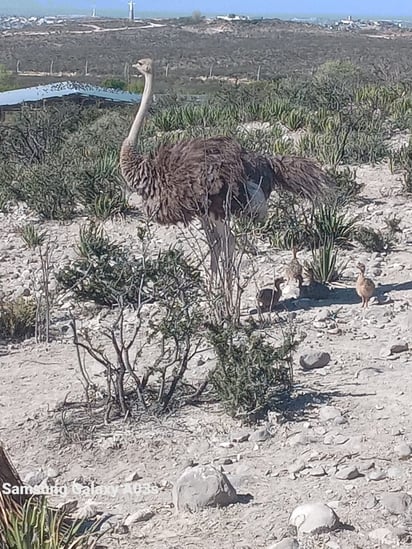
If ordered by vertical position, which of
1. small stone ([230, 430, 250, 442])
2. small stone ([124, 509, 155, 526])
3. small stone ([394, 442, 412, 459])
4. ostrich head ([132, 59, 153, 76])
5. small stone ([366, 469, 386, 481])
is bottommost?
small stone ([124, 509, 155, 526])

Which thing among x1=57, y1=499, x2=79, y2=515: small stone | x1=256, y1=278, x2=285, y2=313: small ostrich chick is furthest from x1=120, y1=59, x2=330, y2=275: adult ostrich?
x1=57, y1=499, x2=79, y2=515: small stone

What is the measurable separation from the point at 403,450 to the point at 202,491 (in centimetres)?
108

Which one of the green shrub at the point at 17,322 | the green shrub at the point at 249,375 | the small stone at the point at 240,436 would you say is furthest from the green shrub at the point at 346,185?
the small stone at the point at 240,436

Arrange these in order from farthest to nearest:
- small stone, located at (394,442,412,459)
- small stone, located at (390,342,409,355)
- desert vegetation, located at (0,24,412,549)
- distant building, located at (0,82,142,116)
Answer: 1. distant building, located at (0,82,142,116)
2. small stone, located at (390,342,409,355)
3. desert vegetation, located at (0,24,412,549)
4. small stone, located at (394,442,412,459)

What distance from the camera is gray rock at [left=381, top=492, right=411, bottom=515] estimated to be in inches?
172

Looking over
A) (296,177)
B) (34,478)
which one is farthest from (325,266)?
(34,478)

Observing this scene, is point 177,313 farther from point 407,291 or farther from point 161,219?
point 407,291

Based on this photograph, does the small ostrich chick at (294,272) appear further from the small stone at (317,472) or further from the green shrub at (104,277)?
the small stone at (317,472)

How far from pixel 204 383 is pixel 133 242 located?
4.78 m

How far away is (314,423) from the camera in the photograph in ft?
17.8

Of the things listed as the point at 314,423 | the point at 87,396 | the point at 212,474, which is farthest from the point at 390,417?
the point at 87,396

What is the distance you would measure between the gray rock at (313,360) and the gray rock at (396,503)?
6.34ft

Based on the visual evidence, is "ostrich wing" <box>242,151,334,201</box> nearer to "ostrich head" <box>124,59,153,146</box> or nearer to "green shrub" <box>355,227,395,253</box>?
"green shrub" <box>355,227,395,253</box>

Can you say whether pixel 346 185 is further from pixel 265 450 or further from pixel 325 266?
pixel 265 450
